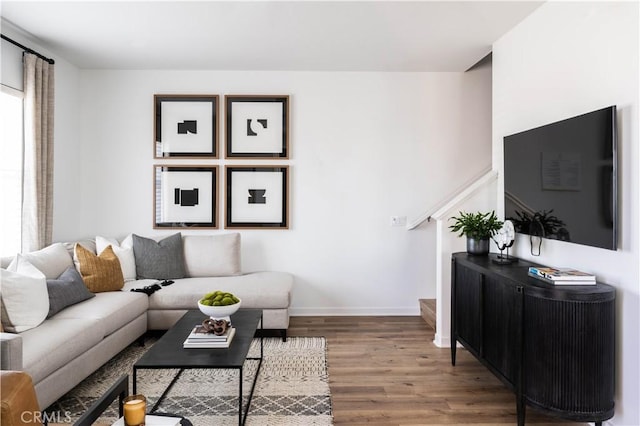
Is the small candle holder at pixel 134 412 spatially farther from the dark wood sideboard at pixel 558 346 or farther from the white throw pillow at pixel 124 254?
the white throw pillow at pixel 124 254

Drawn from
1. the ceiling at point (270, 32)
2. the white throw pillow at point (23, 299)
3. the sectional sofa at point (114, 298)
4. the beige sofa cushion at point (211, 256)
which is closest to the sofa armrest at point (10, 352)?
the sectional sofa at point (114, 298)

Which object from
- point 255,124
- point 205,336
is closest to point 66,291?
point 205,336

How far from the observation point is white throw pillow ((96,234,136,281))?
12.4 ft

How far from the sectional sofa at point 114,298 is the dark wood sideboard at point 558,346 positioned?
6.35 ft

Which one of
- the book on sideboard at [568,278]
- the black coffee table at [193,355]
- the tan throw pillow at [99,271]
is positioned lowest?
the black coffee table at [193,355]

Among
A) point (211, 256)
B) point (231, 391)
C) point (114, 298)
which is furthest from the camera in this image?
point (211, 256)

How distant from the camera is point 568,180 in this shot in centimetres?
236

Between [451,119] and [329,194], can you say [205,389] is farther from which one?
[451,119]

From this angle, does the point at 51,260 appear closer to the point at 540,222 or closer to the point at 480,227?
the point at 480,227

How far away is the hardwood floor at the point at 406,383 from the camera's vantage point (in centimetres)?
236

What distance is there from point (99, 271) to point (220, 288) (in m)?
1.02

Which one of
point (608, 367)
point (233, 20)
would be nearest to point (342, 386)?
point (608, 367)

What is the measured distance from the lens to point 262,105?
4316 millimetres

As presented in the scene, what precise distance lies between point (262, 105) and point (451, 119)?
211 cm
